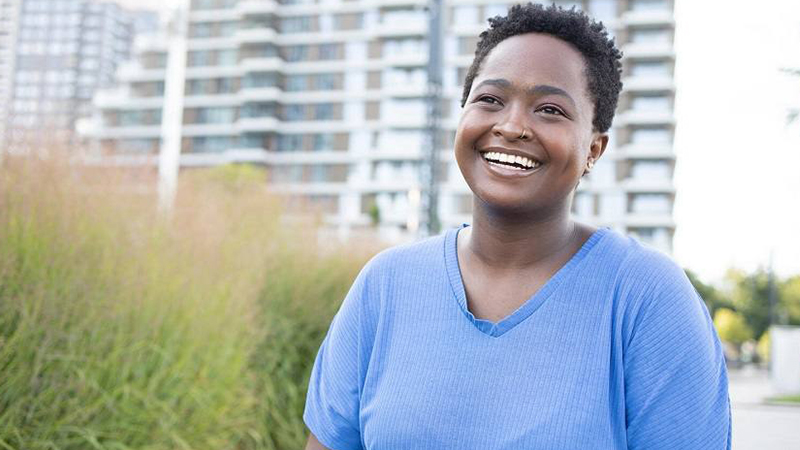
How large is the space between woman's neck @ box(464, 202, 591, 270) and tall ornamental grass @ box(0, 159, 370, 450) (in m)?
1.92

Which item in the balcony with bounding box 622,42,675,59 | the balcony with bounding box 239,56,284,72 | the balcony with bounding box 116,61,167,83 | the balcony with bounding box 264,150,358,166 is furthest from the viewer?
the balcony with bounding box 116,61,167,83

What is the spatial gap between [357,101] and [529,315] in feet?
164

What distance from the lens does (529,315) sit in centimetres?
135

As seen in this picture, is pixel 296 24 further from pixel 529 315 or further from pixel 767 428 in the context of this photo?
pixel 529 315

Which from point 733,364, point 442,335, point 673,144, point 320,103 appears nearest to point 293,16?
point 320,103

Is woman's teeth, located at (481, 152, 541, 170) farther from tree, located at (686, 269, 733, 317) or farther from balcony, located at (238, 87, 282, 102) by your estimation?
tree, located at (686, 269, 733, 317)

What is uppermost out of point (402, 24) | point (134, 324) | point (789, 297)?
point (402, 24)

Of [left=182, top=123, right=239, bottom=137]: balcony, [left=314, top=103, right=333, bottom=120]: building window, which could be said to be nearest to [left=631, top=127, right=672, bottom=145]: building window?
[left=314, top=103, right=333, bottom=120]: building window

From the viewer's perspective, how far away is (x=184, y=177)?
5.50 m

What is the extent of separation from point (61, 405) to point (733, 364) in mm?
39023

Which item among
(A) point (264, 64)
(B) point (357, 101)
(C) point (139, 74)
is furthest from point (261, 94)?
(C) point (139, 74)

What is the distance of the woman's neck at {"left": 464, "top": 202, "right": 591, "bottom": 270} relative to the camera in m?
1.43

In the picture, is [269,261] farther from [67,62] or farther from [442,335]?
[67,62]

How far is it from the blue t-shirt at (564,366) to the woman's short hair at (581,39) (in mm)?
231
